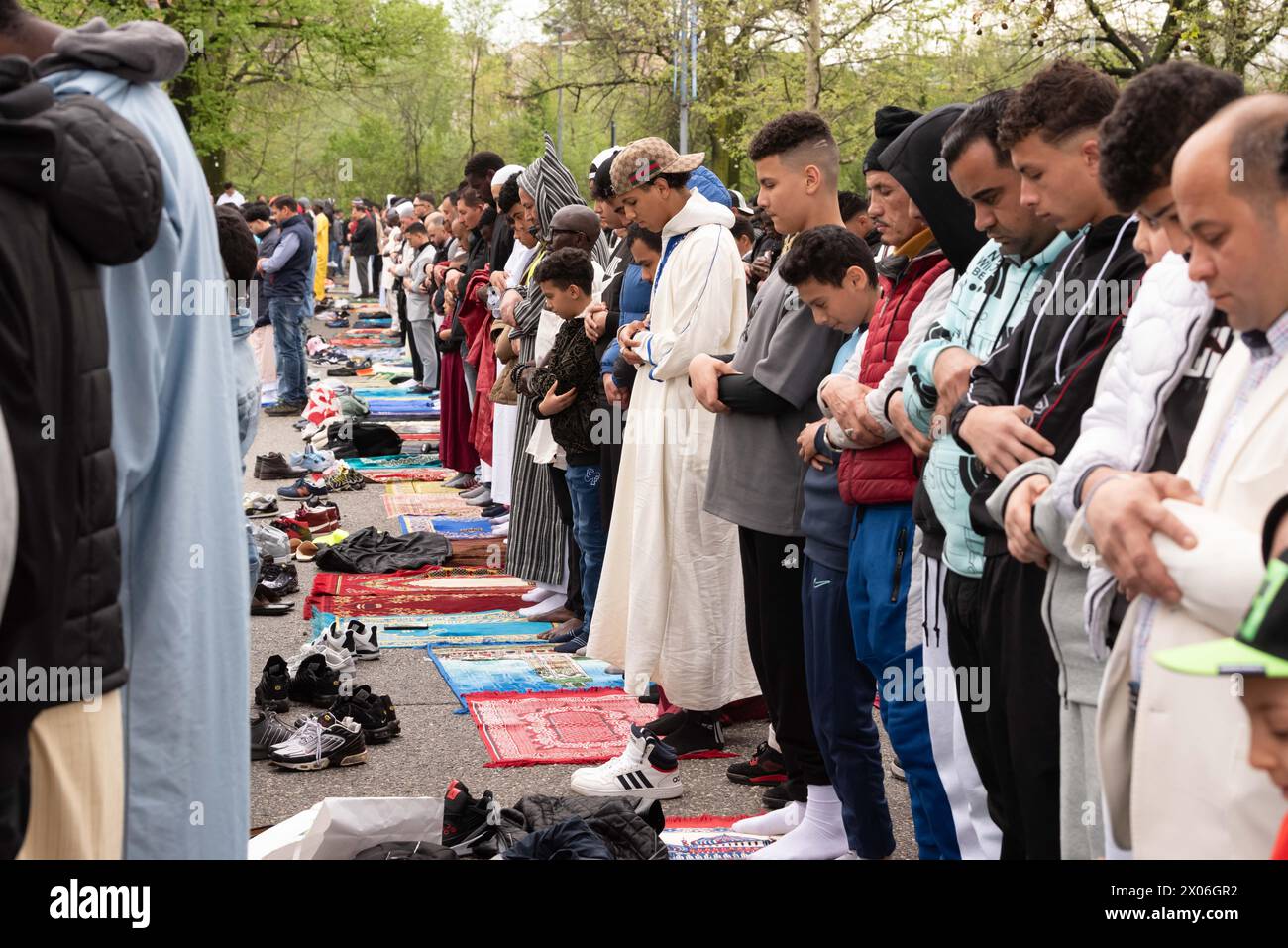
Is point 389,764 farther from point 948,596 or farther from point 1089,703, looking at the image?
point 1089,703

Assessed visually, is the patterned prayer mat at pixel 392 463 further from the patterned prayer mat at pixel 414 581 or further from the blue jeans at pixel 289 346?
the patterned prayer mat at pixel 414 581

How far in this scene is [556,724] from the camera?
6250mm

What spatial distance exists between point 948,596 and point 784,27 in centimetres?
2389

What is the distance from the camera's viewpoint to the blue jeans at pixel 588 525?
7.18m

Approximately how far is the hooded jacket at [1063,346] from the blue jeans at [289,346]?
45.1 ft

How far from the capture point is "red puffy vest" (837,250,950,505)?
410 cm

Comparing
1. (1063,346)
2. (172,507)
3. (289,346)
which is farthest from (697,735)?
(289,346)

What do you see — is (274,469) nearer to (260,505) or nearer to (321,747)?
(260,505)

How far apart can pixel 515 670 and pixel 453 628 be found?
36.3 inches

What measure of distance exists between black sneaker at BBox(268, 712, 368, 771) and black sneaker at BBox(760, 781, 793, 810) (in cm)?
161

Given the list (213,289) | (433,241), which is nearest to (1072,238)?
(213,289)

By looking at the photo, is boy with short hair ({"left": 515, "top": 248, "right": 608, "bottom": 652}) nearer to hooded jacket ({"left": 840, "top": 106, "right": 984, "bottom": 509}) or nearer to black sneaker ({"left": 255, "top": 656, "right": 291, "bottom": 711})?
black sneaker ({"left": 255, "top": 656, "right": 291, "bottom": 711})

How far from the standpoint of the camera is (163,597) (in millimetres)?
2486

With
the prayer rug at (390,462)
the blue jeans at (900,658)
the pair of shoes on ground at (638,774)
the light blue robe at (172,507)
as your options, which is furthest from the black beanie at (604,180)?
the prayer rug at (390,462)
